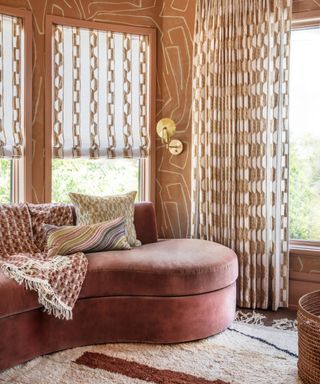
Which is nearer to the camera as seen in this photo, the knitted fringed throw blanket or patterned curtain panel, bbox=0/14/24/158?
the knitted fringed throw blanket

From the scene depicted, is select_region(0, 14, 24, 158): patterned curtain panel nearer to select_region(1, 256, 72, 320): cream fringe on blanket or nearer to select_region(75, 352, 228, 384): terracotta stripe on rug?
select_region(1, 256, 72, 320): cream fringe on blanket

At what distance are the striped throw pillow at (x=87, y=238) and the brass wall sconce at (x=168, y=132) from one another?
1.10 meters

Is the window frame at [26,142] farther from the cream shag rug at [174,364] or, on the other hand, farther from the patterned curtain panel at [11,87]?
the cream shag rug at [174,364]

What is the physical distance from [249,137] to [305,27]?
1.02 meters

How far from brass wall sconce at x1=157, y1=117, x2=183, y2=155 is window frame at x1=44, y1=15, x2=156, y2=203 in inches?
6.0

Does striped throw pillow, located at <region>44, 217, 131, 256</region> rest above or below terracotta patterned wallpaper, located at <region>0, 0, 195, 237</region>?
below

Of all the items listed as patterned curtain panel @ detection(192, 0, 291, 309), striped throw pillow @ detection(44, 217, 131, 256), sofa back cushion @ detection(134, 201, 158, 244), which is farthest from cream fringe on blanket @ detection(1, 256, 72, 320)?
patterned curtain panel @ detection(192, 0, 291, 309)

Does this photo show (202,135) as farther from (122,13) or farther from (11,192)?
(11,192)

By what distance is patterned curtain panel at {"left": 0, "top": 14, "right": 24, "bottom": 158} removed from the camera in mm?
3732

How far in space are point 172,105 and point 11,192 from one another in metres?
1.64

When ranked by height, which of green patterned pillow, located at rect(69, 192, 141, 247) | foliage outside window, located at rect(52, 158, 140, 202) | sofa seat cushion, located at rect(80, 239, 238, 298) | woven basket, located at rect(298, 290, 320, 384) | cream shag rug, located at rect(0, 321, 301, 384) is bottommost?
cream shag rug, located at rect(0, 321, 301, 384)

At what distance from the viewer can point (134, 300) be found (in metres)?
2.95

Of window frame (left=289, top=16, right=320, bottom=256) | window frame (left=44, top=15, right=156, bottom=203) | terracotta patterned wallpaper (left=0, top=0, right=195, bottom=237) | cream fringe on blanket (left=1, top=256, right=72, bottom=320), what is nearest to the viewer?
cream fringe on blanket (left=1, top=256, right=72, bottom=320)

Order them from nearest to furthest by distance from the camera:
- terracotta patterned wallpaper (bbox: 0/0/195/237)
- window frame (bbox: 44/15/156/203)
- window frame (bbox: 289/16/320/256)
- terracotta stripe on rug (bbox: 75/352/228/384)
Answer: terracotta stripe on rug (bbox: 75/352/228/384), window frame (bbox: 289/16/320/256), window frame (bbox: 44/15/156/203), terracotta patterned wallpaper (bbox: 0/0/195/237)
